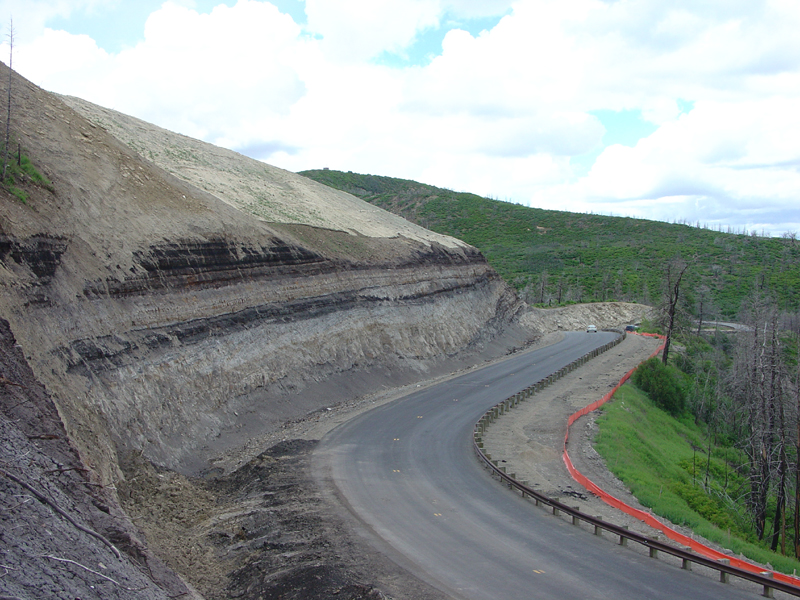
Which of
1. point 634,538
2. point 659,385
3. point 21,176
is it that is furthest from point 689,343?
point 21,176

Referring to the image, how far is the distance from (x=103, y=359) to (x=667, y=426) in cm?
2978

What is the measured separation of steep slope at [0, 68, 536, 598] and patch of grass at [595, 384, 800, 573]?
10.8 meters

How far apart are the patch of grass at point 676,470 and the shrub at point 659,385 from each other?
3.26 ft

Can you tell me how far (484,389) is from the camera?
31812 millimetres

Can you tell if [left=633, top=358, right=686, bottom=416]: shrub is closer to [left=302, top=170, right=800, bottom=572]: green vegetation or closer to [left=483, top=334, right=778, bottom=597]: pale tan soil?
[left=302, top=170, right=800, bottom=572]: green vegetation

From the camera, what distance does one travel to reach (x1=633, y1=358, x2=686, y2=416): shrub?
3619 centimetres

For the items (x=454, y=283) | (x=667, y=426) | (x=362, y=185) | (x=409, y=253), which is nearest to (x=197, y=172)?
(x=409, y=253)

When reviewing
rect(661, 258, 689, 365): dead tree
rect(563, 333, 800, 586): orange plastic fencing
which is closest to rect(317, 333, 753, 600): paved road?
rect(563, 333, 800, 586): orange plastic fencing

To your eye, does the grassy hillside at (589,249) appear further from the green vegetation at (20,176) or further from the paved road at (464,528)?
the green vegetation at (20,176)

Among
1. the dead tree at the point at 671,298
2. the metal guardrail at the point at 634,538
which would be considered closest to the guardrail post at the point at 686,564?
the metal guardrail at the point at 634,538

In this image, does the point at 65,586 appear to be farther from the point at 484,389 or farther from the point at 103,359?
the point at 484,389

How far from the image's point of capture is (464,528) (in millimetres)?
13484

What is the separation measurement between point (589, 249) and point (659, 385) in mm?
82009

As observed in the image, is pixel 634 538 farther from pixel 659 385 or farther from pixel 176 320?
pixel 659 385
